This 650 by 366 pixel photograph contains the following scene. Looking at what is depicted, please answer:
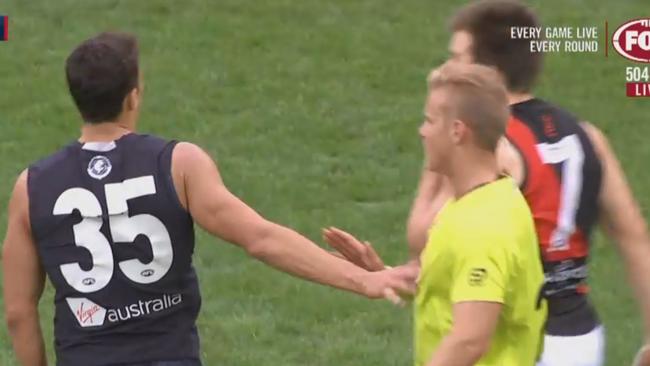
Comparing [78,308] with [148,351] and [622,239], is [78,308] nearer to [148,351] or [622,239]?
[148,351]

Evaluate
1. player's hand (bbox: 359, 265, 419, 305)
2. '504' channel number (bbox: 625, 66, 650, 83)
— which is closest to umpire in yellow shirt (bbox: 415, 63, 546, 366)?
player's hand (bbox: 359, 265, 419, 305)

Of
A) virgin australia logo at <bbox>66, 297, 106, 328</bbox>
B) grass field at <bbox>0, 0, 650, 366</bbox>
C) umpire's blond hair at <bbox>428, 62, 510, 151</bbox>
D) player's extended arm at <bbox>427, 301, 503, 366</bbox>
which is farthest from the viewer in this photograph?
grass field at <bbox>0, 0, 650, 366</bbox>

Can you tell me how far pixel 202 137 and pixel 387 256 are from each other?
2857mm

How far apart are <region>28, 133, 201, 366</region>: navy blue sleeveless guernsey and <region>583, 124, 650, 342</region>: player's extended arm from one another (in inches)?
48.1

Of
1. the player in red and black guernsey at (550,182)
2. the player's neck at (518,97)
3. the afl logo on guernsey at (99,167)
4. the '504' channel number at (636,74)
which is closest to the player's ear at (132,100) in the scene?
the afl logo on guernsey at (99,167)

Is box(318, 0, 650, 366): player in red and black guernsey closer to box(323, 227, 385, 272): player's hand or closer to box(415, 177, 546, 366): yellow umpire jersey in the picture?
box(323, 227, 385, 272): player's hand

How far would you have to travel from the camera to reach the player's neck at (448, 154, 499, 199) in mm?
3402

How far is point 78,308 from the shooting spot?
390cm

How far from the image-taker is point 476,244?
10.8 ft

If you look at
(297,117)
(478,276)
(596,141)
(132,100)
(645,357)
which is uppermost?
(132,100)

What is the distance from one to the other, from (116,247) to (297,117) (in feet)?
25.1

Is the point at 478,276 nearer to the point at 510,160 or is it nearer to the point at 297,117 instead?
the point at 510,160

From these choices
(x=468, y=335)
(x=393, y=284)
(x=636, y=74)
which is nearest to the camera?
(x=468, y=335)

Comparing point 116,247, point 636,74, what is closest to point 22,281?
point 116,247
